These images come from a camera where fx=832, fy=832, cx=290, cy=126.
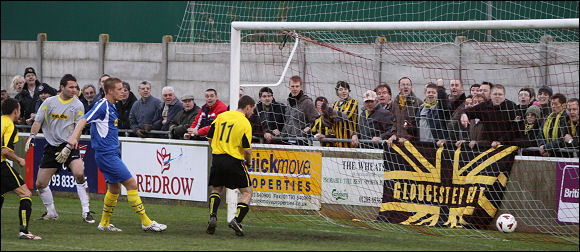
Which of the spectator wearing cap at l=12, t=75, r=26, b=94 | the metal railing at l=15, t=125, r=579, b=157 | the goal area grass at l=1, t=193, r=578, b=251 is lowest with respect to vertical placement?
the goal area grass at l=1, t=193, r=578, b=251

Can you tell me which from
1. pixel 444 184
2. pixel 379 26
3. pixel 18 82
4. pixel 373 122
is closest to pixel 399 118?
pixel 373 122

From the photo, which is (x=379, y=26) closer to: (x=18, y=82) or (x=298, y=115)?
(x=298, y=115)

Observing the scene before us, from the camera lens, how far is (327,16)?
627 inches

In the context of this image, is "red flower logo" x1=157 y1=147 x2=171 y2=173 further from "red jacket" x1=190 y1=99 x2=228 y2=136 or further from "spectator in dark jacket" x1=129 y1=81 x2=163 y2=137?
"red jacket" x1=190 y1=99 x2=228 y2=136

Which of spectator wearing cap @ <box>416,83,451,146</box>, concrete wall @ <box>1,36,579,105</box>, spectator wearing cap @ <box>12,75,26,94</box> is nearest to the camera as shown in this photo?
spectator wearing cap @ <box>416,83,451,146</box>

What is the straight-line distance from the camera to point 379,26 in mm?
10211

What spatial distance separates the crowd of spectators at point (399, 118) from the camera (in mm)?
10570

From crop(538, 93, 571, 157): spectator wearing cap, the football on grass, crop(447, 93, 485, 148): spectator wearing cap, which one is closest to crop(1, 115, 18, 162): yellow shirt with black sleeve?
crop(447, 93, 485, 148): spectator wearing cap

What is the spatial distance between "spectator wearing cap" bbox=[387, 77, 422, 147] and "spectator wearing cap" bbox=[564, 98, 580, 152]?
2117 mm

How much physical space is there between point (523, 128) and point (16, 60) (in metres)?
13.1

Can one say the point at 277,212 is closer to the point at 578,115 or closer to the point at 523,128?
the point at 523,128

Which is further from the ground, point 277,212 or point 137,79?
point 137,79

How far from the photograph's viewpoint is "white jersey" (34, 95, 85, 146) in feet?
35.9

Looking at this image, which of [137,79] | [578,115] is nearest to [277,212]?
[578,115]
